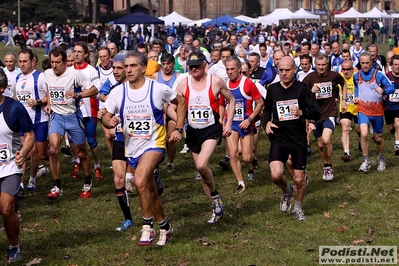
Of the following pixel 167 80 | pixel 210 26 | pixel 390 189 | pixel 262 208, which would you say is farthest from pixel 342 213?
pixel 210 26

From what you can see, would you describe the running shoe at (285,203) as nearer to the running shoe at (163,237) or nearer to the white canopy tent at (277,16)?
the running shoe at (163,237)

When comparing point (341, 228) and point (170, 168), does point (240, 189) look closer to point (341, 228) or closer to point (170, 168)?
point (170, 168)

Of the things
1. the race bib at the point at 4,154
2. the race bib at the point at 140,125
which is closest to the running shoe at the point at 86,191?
the race bib at the point at 140,125

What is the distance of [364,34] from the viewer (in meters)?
63.7

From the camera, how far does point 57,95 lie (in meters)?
11.1

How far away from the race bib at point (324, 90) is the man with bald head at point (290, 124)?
2960 millimetres

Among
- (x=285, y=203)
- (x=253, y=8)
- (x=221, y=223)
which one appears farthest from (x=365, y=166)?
(x=253, y=8)

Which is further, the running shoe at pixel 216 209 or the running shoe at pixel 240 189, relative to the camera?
the running shoe at pixel 240 189

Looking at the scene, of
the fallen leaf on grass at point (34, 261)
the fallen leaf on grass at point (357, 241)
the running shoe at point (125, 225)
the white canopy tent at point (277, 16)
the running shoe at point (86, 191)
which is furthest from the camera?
the white canopy tent at point (277, 16)

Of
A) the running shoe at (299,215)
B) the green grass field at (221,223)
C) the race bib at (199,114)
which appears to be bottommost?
the green grass field at (221,223)

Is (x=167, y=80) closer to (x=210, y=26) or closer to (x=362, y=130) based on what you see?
(x=362, y=130)

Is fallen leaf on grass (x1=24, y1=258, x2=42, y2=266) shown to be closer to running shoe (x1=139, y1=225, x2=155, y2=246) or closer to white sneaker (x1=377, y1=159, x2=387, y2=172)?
running shoe (x1=139, y1=225, x2=155, y2=246)

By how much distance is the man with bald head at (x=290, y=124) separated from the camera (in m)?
9.41

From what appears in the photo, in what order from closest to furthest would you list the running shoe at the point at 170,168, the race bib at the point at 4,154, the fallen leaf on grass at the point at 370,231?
the race bib at the point at 4,154
the fallen leaf on grass at the point at 370,231
the running shoe at the point at 170,168
